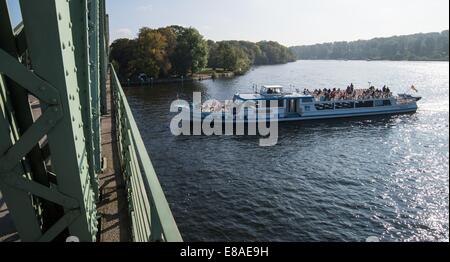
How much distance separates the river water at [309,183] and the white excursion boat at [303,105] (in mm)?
3047

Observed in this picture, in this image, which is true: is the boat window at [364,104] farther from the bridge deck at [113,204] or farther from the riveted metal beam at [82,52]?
the riveted metal beam at [82,52]

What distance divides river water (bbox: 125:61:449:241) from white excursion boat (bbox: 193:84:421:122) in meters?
3.05

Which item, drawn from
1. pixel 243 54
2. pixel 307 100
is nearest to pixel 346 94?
pixel 307 100

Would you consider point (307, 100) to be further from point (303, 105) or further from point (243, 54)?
point (243, 54)

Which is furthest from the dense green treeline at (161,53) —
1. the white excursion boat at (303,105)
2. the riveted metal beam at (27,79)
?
the riveted metal beam at (27,79)

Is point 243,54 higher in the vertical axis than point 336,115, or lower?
higher

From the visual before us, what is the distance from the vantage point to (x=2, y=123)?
8.02ft

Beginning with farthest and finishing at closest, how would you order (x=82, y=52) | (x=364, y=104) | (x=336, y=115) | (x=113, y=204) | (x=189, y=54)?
(x=189, y=54)
(x=364, y=104)
(x=336, y=115)
(x=113, y=204)
(x=82, y=52)

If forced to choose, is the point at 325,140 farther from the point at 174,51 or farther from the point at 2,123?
the point at 174,51

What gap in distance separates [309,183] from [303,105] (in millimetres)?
20561

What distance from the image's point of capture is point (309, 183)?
890 inches

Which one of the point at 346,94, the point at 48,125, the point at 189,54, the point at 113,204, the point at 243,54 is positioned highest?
the point at 243,54

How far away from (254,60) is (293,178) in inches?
5956
